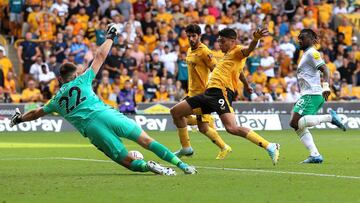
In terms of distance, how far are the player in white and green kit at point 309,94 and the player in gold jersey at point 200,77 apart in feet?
5.83

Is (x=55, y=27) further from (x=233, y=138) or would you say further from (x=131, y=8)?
(x=233, y=138)

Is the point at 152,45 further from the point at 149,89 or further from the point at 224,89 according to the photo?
the point at 224,89

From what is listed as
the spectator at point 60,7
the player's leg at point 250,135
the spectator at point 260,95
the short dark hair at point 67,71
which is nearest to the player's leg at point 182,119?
the player's leg at point 250,135

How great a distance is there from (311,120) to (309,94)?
1.56 feet

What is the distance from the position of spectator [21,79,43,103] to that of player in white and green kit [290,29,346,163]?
15464 millimetres

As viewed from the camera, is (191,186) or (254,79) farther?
(254,79)

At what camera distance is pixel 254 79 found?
3284cm

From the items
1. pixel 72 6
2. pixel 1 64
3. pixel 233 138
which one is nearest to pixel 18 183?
pixel 233 138

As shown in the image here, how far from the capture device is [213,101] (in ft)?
53.1

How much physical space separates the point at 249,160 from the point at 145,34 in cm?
1808

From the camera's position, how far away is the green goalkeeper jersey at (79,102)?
44.3 ft

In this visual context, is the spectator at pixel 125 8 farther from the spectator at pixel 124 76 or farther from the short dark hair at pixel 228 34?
the short dark hair at pixel 228 34

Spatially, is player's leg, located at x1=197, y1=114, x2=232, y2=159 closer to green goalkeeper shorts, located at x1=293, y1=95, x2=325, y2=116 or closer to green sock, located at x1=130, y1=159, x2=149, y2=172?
green goalkeeper shorts, located at x1=293, y1=95, x2=325, y2=116

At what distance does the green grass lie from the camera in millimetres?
11031
